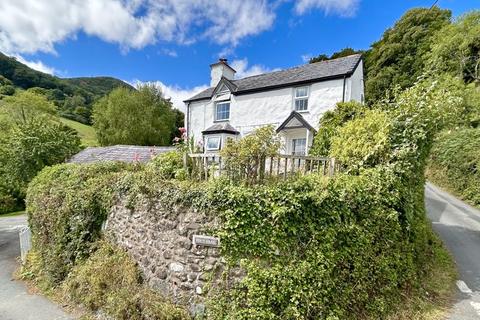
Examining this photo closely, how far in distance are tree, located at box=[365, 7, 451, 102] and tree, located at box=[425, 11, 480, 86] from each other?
5.35 meters

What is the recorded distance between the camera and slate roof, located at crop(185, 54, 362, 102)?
46.1 feet

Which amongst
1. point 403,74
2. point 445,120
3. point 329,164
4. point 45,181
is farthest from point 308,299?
point 403,74

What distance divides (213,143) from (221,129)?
1229mm

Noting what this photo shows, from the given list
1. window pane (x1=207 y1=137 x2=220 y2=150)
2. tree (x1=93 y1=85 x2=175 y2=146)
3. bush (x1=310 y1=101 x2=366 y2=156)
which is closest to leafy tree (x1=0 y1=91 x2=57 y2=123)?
tree (x1=93 y1=85 x2=175 y2=146)

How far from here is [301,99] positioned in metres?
15.0

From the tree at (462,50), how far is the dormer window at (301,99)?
12495mm

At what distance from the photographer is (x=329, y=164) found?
5.55 m

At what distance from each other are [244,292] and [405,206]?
4042mm

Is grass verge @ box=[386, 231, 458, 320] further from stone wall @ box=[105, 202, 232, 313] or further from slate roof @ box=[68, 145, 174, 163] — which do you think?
slate roof @ box=[68, 145, 174, 163]

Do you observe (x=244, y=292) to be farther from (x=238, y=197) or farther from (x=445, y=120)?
(x=445, y=120)

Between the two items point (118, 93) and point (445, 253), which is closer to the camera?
point (445, 253)

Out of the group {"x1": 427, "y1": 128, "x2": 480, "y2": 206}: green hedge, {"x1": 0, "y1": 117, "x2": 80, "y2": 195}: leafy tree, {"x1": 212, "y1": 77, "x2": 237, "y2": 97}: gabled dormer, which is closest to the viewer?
{"x1": 427, "y1": 128, "x2": 480, "y2": 206}: green hedge

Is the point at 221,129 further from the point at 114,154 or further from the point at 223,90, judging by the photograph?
the point at 114,154

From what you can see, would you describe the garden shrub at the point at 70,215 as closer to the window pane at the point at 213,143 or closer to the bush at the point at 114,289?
the bush at the point at 114,289
